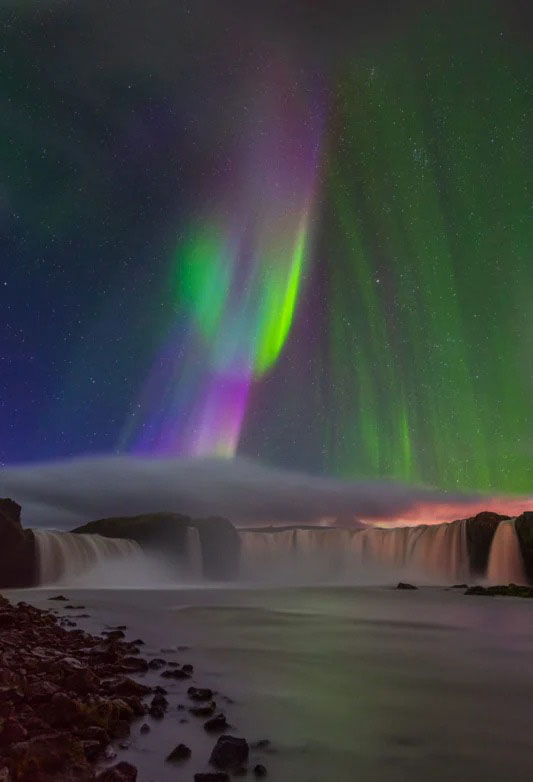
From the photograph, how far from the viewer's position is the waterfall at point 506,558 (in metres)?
64.2

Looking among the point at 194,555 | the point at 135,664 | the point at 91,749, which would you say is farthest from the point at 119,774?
the point at 194,555

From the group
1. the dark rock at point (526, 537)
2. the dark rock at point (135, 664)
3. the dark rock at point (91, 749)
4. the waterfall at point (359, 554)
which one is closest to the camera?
the dark rock at point (91, 749)

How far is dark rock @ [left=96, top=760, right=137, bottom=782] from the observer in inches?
224

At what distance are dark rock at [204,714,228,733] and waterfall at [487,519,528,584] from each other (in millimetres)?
62615

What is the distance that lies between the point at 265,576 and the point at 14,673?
286 ft

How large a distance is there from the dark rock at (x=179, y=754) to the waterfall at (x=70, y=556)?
192ft

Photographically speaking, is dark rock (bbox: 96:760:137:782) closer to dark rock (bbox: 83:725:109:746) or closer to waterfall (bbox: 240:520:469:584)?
dark rock (bbox: 83:725:109:746)

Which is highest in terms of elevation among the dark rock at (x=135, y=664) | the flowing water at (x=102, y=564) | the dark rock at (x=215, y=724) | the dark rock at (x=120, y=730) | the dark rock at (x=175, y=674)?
the dark rock at (x=120, y=730)

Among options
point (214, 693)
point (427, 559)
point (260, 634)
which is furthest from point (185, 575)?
point (214, 693)

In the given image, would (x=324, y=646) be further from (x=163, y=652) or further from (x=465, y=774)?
(x=465, y=774)

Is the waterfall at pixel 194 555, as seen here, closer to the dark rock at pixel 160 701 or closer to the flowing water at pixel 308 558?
→ the flowing water at pixel 308 558

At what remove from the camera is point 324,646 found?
2006 centimetres

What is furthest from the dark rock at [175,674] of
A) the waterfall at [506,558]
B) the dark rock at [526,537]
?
the waterfall at [506,558]

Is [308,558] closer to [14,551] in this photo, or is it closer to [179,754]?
[14,551]
